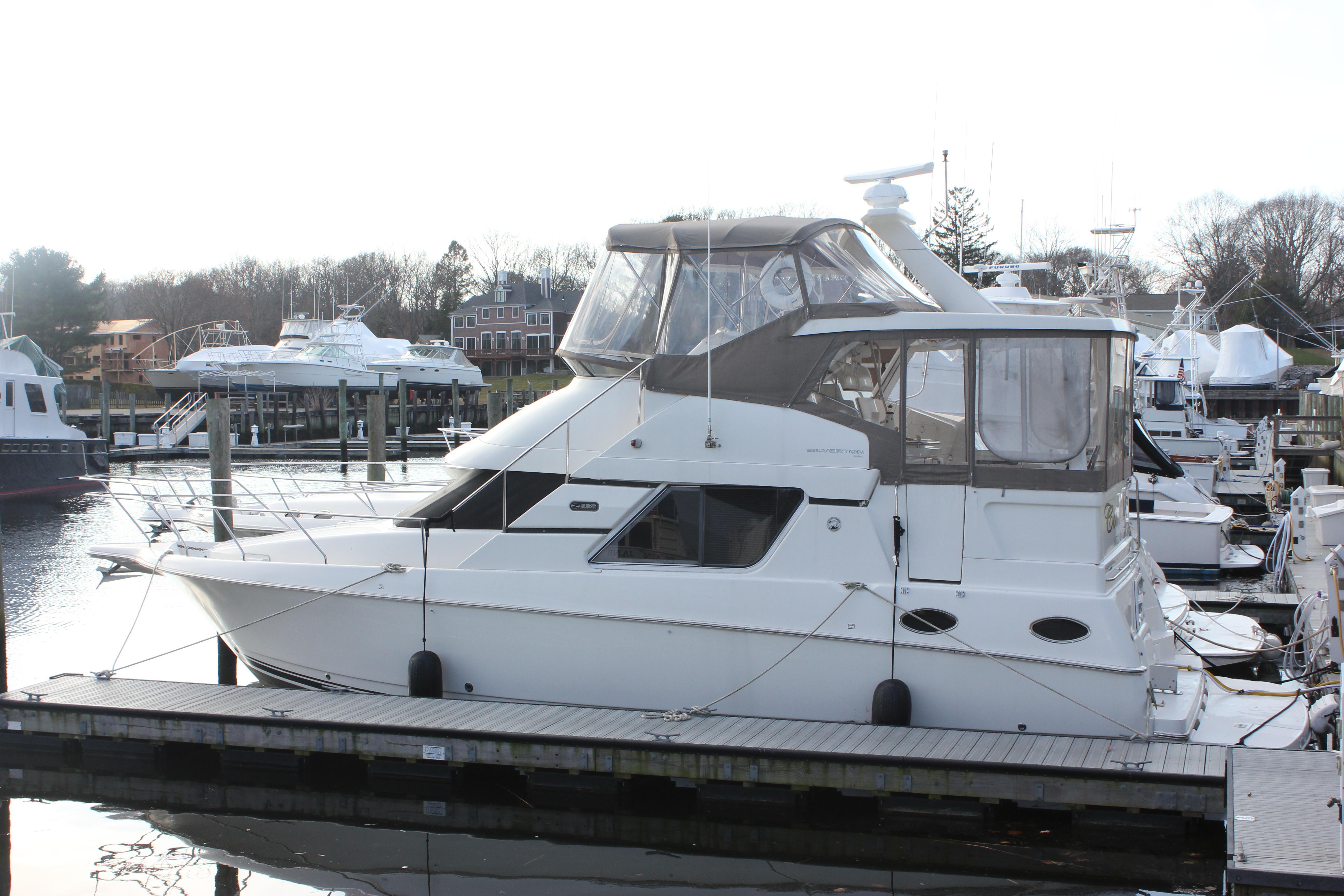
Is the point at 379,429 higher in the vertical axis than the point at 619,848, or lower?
higher

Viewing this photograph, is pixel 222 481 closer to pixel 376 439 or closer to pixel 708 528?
pixel 708 528

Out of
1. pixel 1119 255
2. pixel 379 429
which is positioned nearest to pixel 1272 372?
pixel 1119 255

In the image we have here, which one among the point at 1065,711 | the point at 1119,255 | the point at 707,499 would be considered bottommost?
the point at 1065,711

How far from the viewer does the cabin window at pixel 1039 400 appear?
614cm

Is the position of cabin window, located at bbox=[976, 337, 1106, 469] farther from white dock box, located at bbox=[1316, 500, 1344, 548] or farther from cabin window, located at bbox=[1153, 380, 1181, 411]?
cabin window, located at bbox=[1153, 380, 1181, 411]

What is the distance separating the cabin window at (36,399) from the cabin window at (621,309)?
2394 cm

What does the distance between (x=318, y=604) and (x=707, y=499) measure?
307cm

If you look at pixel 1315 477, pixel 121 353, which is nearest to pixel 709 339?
pixel 1315 477

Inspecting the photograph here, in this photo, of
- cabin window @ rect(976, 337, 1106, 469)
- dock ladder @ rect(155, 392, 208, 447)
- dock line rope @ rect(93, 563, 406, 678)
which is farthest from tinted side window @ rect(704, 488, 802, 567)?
dock ladder @ rect(155, 392, 208, 447)

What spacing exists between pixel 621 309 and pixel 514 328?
6764 centimetres

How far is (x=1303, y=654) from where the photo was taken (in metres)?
9.67

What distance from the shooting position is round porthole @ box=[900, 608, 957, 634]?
6.26m

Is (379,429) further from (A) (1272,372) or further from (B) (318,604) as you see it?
(A) (1272,372)

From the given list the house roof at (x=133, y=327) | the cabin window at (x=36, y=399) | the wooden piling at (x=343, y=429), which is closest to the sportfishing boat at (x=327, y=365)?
the wooden piling at (x=343, y=429)
